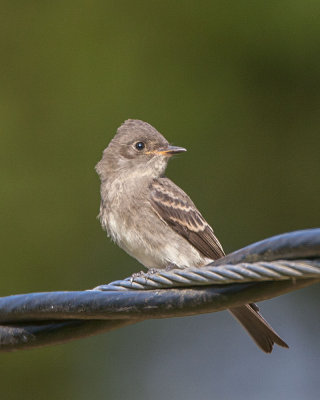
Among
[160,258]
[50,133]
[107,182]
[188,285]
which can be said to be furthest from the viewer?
[50,133]

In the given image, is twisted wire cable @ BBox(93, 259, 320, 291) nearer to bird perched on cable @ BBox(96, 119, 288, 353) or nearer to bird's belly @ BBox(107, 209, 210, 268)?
bird perched on cable @ BBox(96, 119, 288, 353)

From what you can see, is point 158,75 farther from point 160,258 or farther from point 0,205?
point 160,258

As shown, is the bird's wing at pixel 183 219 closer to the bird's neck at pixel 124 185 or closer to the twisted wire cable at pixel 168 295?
the bird's neck at pixel 124 185

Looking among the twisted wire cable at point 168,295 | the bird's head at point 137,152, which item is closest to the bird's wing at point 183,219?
the bird's head at point 137,152

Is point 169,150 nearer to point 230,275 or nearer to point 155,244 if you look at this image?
point 155,244

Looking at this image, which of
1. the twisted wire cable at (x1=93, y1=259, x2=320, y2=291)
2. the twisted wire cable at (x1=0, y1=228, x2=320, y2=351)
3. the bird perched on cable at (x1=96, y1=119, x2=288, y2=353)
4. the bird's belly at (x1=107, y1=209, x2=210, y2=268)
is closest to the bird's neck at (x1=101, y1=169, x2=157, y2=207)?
the bird perched on cable at (x1=96, y1=119, x2=288, y2=353)

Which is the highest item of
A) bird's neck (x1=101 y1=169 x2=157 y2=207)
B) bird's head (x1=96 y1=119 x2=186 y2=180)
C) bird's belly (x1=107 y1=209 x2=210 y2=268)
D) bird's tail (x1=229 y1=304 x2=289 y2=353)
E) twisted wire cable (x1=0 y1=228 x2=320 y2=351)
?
bird's head (x1=96 y1=119 x2=186 y2=180)

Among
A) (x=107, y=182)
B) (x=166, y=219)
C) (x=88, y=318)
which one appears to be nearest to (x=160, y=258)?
(x=166, y=219)

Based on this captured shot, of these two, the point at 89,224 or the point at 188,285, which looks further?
the point at 89,224
